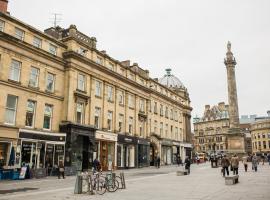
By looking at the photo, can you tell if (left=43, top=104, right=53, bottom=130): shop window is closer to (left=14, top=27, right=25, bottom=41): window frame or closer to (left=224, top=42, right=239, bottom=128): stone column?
(left=14, top=27, right=25, bottom=41): window frame

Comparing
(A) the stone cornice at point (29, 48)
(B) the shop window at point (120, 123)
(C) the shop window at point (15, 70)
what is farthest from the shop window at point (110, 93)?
(C) the shop window at point (15, 70)

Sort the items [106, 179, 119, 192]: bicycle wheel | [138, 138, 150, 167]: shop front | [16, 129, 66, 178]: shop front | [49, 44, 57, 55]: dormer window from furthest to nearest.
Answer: [138, 138, 150, 167]: shop front < [49, 44, 57, 55]: dormer window < [16, 129, 66, 178]: shop front < [106, 179, 119, 192]: bicycle wheel

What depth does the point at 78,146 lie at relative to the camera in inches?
1289

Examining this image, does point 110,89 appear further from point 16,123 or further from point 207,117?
point 207,117

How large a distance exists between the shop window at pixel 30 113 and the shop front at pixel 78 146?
12.0 ft

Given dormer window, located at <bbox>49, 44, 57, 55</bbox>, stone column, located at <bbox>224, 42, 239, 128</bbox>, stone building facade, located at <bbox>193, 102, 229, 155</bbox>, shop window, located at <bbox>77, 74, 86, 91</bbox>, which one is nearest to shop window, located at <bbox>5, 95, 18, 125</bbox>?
dormer window, located at <bbox>49, 44, 57, 55</bbox>

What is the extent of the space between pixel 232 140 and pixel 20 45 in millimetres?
35233

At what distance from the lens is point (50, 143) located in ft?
96.8

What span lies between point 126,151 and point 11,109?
754 inches

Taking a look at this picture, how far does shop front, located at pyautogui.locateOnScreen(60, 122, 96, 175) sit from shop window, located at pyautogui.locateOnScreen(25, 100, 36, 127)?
3.67m

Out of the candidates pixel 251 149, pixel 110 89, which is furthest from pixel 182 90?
pixel 251 149

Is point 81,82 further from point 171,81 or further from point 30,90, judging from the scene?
point 171,81

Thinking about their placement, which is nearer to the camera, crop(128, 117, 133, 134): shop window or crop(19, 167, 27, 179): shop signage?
crop(19, 167, 27, 179): shop signage

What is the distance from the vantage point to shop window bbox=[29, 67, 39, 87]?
29.0 meters
